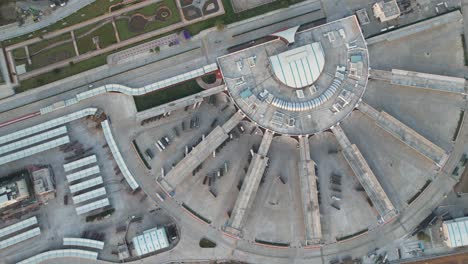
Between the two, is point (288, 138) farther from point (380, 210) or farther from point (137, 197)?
point (137, 197)

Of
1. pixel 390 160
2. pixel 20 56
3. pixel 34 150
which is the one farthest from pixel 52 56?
pixel 390 160

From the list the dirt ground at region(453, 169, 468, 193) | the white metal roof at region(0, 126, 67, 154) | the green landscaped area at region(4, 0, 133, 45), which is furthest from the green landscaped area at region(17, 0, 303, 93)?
the dirt ground at region(453, 169, 468, 193)

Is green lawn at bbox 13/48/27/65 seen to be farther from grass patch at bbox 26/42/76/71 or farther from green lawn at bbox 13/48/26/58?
grass patch at bbox 26/42/76/71

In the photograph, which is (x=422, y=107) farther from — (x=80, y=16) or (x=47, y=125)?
(x=47, y=125)

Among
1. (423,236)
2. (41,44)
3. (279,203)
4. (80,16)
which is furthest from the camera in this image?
(80,16)

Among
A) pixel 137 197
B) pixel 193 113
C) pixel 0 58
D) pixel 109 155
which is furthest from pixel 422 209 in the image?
pixel 0 58

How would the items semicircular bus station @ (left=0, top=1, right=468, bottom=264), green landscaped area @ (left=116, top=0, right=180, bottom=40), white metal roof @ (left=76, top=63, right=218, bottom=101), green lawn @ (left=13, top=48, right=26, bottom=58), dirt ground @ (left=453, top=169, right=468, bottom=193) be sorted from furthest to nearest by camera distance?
green landscaped area @ (left=116, top=0, right=180, bottom=40), green lawn @ (left=13, top=48, right=26, bottom=58), dirt ground @ (left=453, top=169, right=468, bottom=193), white metal roof @ (left=76, top=63, right=218, bottom=101), semicircular bus station @ (left=0, top=1, right=468, bottom=264)

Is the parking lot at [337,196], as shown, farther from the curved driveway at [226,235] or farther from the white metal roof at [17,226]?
the white metal roof at [17,226]
